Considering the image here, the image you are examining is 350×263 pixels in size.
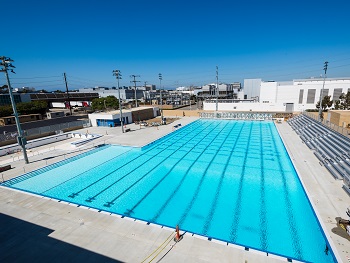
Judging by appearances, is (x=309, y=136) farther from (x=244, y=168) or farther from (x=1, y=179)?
(x=1, y=179)

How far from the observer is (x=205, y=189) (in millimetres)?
13164

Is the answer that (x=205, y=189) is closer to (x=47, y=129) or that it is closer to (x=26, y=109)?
(x=47, y=129)

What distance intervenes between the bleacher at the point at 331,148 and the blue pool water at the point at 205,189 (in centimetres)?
240

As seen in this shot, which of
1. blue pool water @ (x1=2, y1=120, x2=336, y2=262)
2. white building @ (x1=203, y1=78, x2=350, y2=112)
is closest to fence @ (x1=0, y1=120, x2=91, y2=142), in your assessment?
blue pool water @ (x1=2, y1=120, x2=336, y2=262)

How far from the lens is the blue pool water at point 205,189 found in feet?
29.5

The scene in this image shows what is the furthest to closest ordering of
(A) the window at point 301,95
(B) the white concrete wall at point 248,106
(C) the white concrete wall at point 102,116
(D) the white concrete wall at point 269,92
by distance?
(D) the white concrete wall at point 269,92
(B) the white concrete wall at point 248,106
(A) the window at point 301,95
(C) the white concrete wall at point 102,116

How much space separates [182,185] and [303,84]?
44644 millimetres

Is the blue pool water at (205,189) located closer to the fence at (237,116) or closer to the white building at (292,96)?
the fence at (237,116)

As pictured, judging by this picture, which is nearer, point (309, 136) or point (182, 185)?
point (182, 185)

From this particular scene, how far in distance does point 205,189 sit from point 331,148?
12.1m

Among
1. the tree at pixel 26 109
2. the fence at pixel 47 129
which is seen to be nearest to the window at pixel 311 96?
the fence at pixel 47 129

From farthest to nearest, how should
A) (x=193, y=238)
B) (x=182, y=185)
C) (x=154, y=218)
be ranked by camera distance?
(x=182, y=185)
(x=154, y=218)
(x=193, y=238)

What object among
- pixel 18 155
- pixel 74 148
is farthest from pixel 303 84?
pixel 18 155

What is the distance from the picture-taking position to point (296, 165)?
15.4 meters
